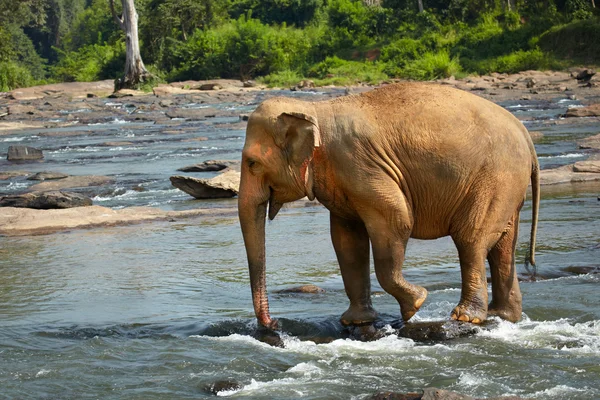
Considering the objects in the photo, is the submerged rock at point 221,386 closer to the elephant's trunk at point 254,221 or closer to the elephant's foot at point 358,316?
the elephant's trunk at point 254,221

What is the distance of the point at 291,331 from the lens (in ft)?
24.8

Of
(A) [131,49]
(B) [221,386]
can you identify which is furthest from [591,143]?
(A) [131,49]

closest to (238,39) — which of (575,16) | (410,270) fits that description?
(575,16)

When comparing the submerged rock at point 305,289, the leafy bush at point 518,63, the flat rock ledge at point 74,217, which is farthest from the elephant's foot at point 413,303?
the leafy bush at point 518,63

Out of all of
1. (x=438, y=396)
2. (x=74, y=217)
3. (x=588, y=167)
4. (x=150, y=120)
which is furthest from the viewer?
(x=150, y=120)

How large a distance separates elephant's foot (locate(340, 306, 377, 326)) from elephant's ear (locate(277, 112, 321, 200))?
1.19 meters

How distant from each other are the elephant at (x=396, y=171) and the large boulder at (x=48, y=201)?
28.5 feet

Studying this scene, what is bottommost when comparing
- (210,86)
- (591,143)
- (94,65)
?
(94,65)

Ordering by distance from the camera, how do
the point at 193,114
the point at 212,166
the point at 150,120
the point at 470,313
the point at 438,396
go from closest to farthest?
the point at 438,396
the point at 470,313
the point at 212,166
the point at 150,120
the point at 193,114

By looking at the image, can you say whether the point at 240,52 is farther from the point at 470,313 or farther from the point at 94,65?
the point at 470,313

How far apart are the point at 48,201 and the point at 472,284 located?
31.4 feet

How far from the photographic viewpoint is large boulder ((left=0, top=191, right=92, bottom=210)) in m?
15.3

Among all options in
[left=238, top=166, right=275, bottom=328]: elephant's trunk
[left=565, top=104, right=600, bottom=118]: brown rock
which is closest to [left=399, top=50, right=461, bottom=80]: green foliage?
[left=565, top=104, right=600, bottom=118]: brown rock

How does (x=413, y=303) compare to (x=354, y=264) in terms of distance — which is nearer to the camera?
(x=413, y=303)
